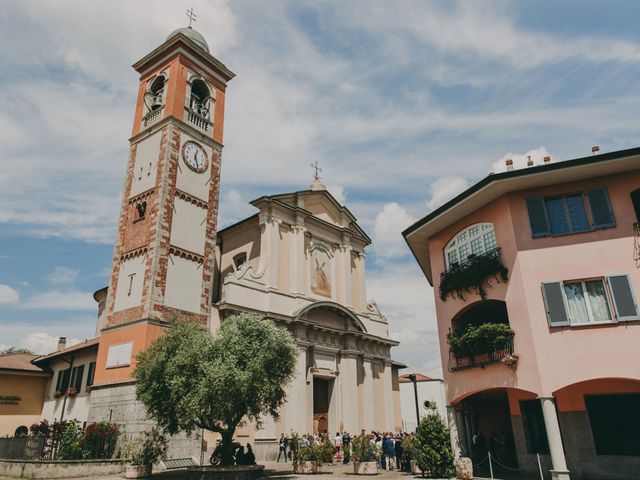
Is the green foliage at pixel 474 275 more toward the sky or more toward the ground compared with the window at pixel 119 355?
more toward the sky

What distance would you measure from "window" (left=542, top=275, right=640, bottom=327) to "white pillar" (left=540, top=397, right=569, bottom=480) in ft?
7.36

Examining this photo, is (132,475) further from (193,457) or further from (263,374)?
(263,374)

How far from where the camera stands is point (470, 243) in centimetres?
1656

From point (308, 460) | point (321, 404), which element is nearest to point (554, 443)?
point (308, 460)

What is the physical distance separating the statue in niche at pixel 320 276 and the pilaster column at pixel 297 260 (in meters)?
1.22

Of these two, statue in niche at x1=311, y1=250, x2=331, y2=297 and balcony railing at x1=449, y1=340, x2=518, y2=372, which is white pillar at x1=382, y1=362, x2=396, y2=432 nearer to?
statue in niche at x1=311, y1=250, x2=331, y2=297

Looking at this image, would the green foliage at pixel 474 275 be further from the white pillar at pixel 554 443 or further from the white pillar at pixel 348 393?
the white pillar at pixel 348 393

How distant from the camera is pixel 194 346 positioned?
1566cm

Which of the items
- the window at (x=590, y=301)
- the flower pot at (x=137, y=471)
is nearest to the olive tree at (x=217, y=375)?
the flower pot at (x=137, y=471)

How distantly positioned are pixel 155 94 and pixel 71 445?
19.7 metres

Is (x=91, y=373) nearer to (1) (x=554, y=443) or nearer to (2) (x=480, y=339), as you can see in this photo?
(2) (x=480, y=339)

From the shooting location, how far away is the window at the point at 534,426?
50.2ft

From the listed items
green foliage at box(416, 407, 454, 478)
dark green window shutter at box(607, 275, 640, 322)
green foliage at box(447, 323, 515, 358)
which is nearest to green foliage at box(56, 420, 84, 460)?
green foliage at box(416, 407, 454, 478)

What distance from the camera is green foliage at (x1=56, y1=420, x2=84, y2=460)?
59.5ft
